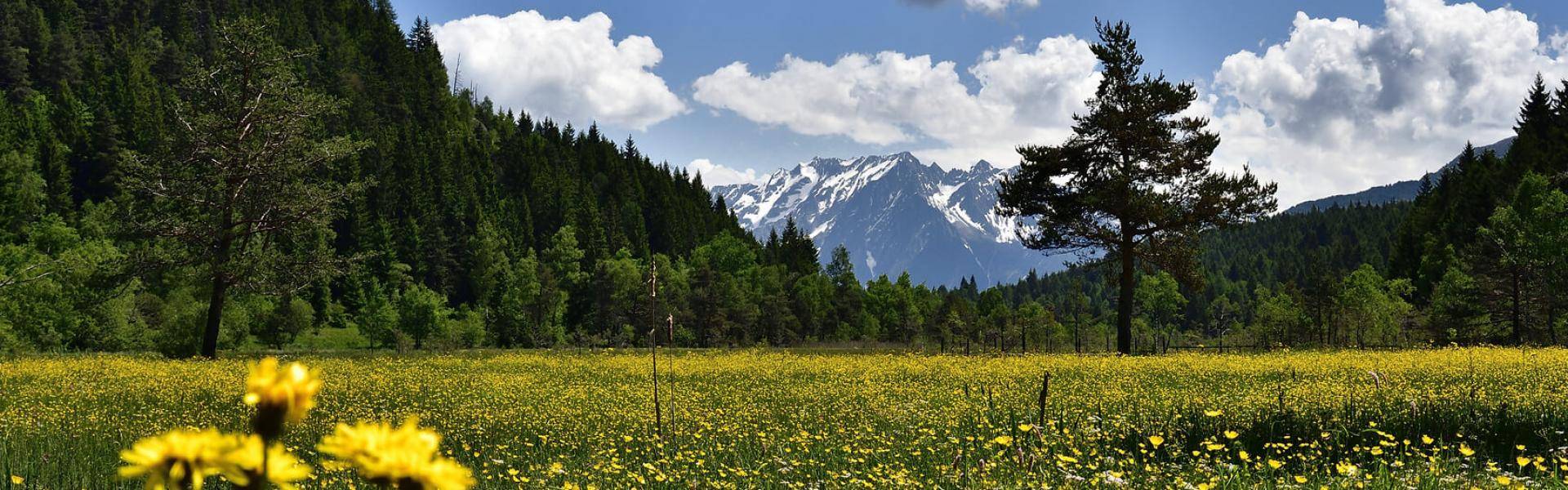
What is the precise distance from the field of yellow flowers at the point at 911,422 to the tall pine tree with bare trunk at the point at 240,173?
562cm

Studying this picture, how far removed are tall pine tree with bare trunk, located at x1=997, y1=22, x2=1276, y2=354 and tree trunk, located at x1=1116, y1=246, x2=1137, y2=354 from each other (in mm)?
43

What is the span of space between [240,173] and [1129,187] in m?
29.1

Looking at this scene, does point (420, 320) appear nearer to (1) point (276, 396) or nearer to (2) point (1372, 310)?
(1) point (276, 396)

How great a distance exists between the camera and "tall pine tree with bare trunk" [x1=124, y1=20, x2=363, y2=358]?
83.5ft

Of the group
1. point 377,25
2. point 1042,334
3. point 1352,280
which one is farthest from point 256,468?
point 377,25

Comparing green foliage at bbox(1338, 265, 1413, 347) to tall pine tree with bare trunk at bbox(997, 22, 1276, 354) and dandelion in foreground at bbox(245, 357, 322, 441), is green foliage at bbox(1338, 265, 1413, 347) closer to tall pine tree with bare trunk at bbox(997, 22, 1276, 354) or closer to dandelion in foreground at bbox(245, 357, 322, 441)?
tall pine tree with bare trunk at bbox(997, 22, 1276, 354)

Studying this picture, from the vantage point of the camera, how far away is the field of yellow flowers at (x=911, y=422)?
6.48 m

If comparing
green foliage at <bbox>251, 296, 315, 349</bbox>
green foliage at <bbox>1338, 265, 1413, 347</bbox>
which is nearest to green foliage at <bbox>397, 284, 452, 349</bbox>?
green foliage at <bbox>251, 296, 315, 349</bbox>

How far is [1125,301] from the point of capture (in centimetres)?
3019

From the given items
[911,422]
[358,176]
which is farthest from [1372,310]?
[358,176]

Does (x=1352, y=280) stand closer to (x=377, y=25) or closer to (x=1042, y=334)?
(x=1042, y=334)

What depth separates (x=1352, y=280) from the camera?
56000 millimetres

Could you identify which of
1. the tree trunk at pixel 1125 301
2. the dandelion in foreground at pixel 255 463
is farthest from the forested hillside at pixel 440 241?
the dandelion in foreground at pixel 255 463

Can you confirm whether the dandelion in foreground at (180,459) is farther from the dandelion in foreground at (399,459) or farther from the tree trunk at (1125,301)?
the tree trunk at (1125,301)
